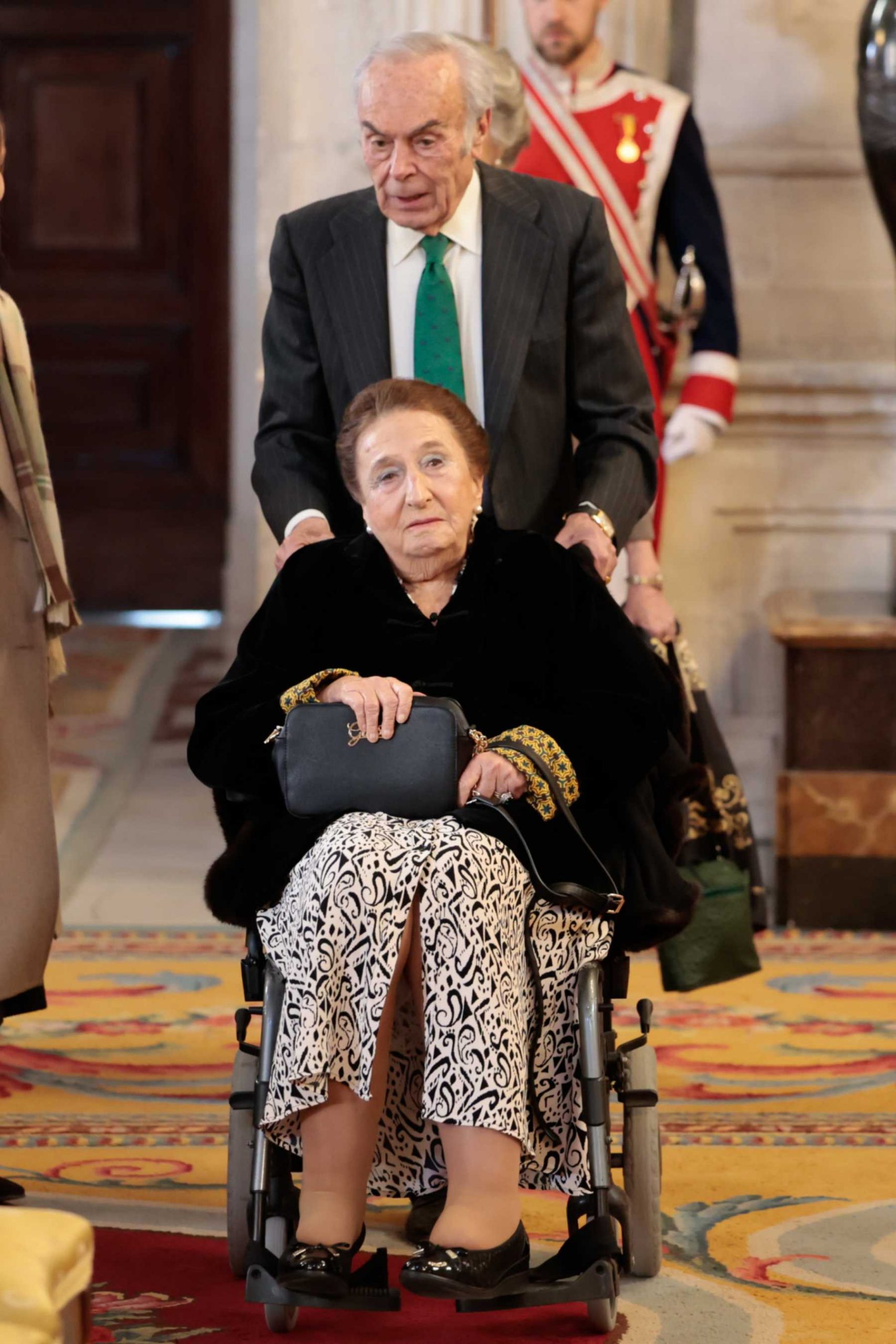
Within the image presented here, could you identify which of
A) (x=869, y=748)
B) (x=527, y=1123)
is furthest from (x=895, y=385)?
(x=527, y=1123)

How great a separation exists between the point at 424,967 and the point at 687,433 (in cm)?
258

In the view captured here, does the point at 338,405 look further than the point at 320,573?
Yes

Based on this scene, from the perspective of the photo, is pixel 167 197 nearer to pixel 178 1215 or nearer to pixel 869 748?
pixel 869 748

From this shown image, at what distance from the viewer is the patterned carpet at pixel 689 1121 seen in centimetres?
244

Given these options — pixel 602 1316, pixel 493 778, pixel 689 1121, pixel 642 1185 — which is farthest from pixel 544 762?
pixel 689 1121

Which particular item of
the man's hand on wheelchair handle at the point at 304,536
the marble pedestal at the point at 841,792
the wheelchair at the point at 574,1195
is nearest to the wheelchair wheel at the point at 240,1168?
the wheelchair at the point at 574,1195

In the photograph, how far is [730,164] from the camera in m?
5.15

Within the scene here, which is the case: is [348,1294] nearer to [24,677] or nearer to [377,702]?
[377,702]

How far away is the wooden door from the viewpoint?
8.09 meters

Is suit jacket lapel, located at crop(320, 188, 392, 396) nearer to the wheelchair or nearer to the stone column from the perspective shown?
the wheelchair

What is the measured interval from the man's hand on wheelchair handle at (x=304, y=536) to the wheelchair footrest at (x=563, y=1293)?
0.98 m

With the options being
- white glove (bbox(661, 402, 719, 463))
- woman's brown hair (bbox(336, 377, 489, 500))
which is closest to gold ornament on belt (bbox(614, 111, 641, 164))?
white glove (bbox(661, 402, 719, 463))

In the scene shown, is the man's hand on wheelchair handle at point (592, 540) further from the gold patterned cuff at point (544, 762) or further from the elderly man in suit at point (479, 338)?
the gold patterned cuff at point (544, 762)

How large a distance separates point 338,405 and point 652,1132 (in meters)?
1.12
